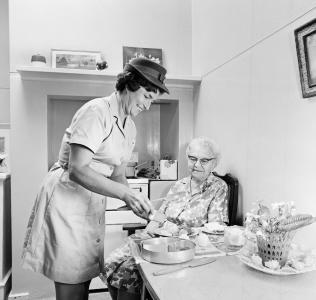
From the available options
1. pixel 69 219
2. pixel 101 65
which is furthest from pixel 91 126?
pixel 101 65

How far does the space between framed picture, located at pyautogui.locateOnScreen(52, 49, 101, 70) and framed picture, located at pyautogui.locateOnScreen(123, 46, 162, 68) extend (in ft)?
0.76

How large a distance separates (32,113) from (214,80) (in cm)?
149

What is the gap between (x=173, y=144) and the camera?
3.11 metres

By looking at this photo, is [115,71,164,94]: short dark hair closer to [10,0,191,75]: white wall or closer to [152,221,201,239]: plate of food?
[152,221,201,239]: plate of food

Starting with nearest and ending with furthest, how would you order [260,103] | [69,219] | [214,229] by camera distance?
[69,219] < [214,229] < [260,103]

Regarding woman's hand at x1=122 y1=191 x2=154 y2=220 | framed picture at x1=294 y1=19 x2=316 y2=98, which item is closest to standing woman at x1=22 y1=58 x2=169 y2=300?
woman's hand at x1=122 y1=191 x2=154 y2=220

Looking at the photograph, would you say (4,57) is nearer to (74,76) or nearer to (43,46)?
(43,46)

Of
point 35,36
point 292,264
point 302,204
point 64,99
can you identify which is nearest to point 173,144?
point 64,99

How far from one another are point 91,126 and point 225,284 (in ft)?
2.63

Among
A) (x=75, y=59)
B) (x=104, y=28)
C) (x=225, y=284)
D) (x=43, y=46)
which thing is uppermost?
(x=104, y=28)

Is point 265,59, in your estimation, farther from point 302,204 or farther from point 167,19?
point 167,19

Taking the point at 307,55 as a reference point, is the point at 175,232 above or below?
below

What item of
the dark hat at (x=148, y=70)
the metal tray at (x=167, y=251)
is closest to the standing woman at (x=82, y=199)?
the dark hat at (x=148, y=70)

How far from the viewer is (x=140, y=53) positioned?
288 cm
